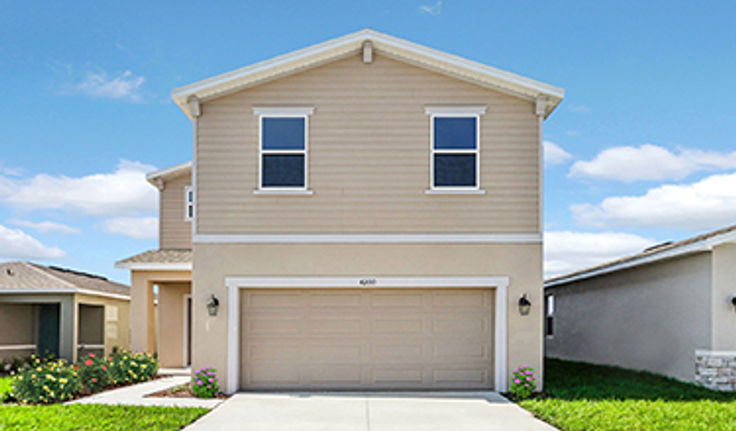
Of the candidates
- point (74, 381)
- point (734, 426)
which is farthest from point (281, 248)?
point (734, 426)

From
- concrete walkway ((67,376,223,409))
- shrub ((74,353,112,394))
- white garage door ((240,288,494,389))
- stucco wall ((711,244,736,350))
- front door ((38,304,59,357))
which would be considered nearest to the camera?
concrete walkway ((67,376,223,409))

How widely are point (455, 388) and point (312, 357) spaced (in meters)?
2.59

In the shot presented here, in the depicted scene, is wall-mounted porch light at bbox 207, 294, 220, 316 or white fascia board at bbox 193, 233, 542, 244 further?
white fascia board at bbox 193, 233, 542, 244

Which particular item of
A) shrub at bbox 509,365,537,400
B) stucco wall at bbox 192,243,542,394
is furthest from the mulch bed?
shrub at bbox 509,365,537,400

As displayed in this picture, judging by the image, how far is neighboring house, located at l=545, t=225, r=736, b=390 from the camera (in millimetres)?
12812

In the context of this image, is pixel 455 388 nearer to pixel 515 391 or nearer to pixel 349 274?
pixel 515 391

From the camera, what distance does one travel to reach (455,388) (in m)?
13.0

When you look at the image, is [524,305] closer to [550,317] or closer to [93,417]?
[93,417]

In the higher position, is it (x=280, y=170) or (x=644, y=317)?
(x=280, y=170)

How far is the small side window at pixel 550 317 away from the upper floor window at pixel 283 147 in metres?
12.7

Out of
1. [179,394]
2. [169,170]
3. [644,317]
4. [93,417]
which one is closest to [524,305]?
[644,317]

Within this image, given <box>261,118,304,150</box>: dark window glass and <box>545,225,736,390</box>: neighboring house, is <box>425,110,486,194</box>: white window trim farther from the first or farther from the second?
<box>545,225,736,390</box>: neighboring house

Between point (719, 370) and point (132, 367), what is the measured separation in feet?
36.3

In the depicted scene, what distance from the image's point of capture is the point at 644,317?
619 inches
